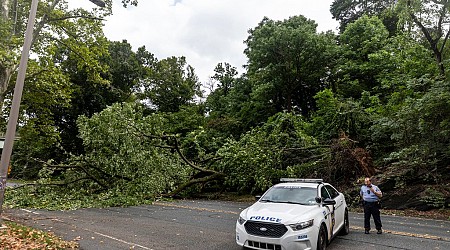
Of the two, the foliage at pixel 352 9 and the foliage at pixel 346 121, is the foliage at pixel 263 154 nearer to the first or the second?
the foliage at pixel 346 121

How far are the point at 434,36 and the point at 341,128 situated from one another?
688 centimetres

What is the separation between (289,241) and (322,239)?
104 centimetres

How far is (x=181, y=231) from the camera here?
903 cm

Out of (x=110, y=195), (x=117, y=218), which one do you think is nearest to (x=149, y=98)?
(x=110, y=195)

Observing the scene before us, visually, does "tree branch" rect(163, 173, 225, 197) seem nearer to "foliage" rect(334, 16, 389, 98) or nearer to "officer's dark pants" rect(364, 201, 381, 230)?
"officer's dark pants" rect(364, 201, 381, 230)

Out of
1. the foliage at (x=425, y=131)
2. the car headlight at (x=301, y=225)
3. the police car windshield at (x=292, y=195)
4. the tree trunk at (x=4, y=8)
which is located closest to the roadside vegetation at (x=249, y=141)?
the foliage at (x=425, y=131)

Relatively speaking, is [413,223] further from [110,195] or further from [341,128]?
[110,195]

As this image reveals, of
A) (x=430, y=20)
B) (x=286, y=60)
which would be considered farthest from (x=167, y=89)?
(x=430, y=20)

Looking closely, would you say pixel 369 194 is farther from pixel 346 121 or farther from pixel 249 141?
pixel 346 121

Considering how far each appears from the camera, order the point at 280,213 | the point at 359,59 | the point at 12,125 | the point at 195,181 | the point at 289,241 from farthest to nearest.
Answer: the point at 359,59
the point at 195,181
the point at 12,125
the point at 280,213
the point at 289,241

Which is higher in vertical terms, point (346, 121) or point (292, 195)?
point (346, 121)

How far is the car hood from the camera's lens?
19.5 ft

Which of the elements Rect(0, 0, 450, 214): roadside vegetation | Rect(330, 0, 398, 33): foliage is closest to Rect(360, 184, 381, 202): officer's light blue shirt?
Rect(0, 0, 450, 214): roadside vegetation

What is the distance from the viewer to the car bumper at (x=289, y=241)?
5695 millimetres
